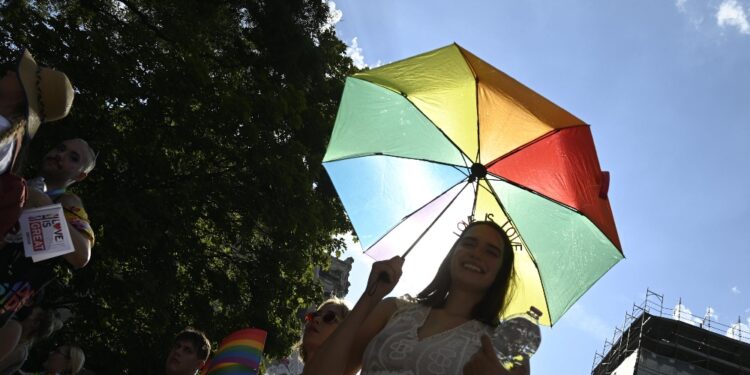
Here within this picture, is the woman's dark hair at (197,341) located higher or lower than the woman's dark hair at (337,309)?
lower

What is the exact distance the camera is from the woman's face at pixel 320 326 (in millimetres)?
3961

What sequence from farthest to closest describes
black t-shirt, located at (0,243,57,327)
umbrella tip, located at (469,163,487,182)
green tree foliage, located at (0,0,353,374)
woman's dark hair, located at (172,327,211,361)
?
green tree foliage, located at (0,0,353,374) < woman's dark hair, located at (172,327,211,361) < umbrella tip, located at (469,163,487,182) < black t-shirt, located at (0,243,57,327)

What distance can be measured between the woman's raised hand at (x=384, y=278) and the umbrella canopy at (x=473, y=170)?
3.73 feet

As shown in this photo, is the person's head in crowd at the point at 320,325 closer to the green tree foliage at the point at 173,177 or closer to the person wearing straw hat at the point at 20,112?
the person wearing straw hat at the point at 20,112

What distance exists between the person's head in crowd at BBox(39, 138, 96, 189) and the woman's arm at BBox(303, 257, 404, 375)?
217 cm

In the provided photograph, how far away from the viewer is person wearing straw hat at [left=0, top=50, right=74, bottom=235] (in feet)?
8.54

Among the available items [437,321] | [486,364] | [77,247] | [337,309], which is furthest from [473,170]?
[77,247]

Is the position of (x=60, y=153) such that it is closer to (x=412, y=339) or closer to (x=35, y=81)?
(x=35, y=81)

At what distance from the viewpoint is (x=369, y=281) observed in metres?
2.43

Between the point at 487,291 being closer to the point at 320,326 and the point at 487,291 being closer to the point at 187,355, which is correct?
the point at 320,326

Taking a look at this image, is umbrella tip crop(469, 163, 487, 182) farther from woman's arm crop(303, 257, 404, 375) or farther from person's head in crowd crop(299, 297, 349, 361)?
woman's arm crop(303, 257, 404, 375)

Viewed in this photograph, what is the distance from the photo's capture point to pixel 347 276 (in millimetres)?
44750

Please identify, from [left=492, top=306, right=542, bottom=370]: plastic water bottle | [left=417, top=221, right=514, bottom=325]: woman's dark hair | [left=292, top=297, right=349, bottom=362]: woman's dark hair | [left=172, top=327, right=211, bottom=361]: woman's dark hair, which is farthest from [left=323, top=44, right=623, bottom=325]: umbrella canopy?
[left=172, top=327, right=211, bottom=361]: woman's dark hair

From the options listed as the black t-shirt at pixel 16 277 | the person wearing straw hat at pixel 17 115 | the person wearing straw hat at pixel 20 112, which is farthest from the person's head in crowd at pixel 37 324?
the person wearing straw hat at pixel 17 115
